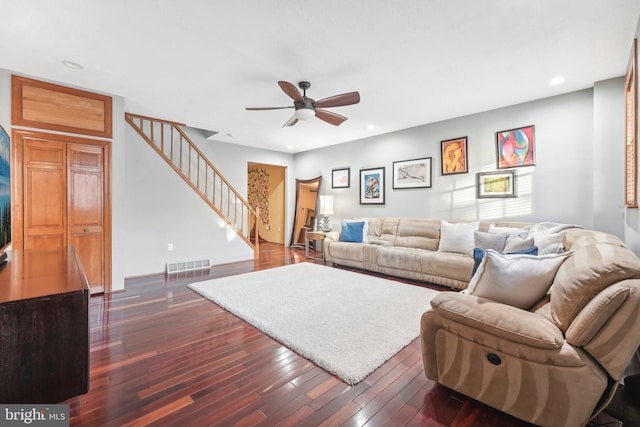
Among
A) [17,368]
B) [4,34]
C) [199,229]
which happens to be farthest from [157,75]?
[17,368]

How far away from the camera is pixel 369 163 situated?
5797 mm

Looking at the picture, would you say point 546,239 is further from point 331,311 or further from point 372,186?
point 372,186

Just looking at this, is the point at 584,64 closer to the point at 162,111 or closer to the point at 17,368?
the point at 17,368

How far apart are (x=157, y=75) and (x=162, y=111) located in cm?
136

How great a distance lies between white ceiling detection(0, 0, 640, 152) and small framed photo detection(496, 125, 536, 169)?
443mm

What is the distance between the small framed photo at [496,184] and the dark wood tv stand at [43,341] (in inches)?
186

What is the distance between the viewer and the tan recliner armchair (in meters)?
1.18

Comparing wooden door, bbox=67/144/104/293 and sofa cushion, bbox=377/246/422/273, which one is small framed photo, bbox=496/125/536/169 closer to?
sofa cushion, bbox=377/246/422/273

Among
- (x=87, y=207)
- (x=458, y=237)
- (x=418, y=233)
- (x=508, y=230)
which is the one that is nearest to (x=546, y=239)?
(x=508, y=230)

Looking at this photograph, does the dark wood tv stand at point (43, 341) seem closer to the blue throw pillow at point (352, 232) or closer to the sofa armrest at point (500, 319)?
the sofa armrest at point (500, 319)

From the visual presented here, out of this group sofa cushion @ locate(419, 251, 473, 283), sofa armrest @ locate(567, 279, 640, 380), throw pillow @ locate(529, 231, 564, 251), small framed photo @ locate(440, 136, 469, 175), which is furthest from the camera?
small framed photo @ locate(440, 136, 469, 175)

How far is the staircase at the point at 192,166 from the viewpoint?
471cm

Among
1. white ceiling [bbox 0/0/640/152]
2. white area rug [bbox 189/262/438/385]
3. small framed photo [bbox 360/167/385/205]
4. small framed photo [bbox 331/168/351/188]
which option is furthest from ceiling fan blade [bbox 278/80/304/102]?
small framed photo [bbox 331/168/351/188]

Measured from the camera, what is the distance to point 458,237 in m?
4.07
